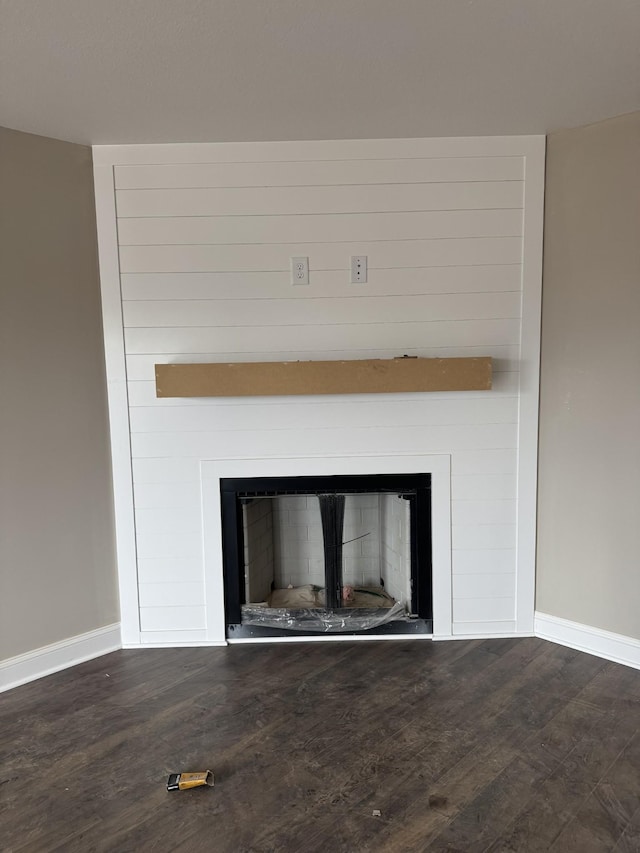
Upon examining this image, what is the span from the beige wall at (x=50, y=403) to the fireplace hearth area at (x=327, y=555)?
622 millimetres

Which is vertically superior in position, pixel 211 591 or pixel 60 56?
pixel 60 56

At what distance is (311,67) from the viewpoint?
1823 mm

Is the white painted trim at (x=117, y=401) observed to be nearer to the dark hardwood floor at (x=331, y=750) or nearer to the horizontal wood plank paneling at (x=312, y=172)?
the horizontal wood plank paneling at (x=312, y=172)

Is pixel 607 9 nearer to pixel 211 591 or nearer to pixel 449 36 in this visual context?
pixel 449 36

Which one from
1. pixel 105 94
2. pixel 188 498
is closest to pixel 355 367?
pixel 188 498

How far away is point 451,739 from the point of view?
192cm

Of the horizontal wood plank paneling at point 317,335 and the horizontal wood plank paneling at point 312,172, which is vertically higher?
the horizontal wood plank paneling at point 312,172

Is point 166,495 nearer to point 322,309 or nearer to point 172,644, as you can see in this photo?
point 172,644

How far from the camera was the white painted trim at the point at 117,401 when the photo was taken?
2453mm

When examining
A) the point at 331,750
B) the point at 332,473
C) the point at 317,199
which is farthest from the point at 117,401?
the point at 331,750

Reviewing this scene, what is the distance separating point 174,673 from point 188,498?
0.75 m

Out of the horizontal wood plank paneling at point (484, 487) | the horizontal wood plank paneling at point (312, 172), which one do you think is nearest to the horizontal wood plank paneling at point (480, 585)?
the horizontal wood plank paneling at point (484, 487)

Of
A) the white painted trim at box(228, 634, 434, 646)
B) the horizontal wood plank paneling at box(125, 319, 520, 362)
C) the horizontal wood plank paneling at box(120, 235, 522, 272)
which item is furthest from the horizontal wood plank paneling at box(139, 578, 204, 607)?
the horizontal wood plank paneling at box(120, 235, 522, 272)

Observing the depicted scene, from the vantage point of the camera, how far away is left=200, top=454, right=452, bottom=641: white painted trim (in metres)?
2.58
